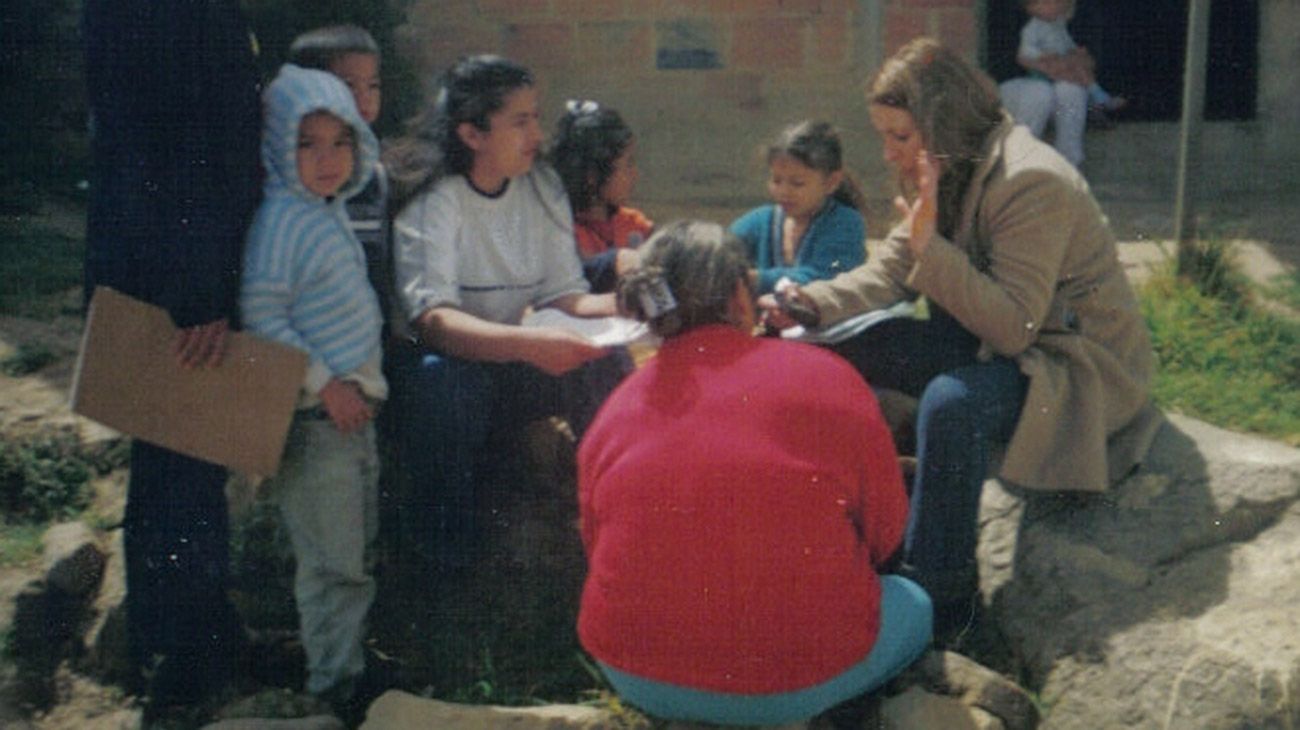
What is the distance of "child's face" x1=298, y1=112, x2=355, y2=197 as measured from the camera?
355 centimetres

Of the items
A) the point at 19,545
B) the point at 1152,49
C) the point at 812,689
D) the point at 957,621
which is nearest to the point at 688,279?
the point at 812,689

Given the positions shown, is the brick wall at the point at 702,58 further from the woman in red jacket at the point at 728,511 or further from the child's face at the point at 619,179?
the woman in red jacket at the point at 728,511

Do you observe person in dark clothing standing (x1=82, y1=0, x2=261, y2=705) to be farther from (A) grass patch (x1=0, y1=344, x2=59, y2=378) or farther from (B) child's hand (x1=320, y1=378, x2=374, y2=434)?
(A) grass patch (x1=0, y1=344, x2=59, y2=378)

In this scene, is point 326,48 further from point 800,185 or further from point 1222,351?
point 1222,351

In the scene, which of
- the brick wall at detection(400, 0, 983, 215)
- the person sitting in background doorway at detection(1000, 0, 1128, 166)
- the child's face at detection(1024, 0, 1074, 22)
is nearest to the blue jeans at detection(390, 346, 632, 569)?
the brick wall at detection(400, 0, 983, 215)

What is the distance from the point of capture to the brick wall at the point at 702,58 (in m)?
7.88

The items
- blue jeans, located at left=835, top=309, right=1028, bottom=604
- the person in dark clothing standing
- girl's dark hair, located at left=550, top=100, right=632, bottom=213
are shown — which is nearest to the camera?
the person in dark clothing standing

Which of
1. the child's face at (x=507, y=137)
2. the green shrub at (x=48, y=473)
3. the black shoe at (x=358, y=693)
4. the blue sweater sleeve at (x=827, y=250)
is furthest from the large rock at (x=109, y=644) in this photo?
the blue sweater sleeve at (x=827, y=250)

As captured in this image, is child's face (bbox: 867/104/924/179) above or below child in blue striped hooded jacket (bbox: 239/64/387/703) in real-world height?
above

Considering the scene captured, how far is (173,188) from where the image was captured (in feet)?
11.3

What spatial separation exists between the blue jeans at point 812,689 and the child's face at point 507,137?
4.68ft

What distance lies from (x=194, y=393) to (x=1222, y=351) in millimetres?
3445

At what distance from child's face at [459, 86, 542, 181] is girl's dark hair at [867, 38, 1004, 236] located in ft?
2.93

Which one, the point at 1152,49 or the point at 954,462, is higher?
the point at 1152,49
